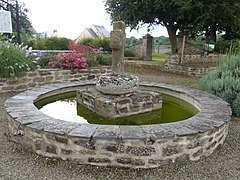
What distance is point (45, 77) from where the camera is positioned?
592 centimetres

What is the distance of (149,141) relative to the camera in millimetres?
2256

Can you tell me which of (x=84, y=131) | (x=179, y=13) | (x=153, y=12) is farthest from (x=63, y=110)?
(x=153, y=12)

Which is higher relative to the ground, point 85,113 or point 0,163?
point 85,113

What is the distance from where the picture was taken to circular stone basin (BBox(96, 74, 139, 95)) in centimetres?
340

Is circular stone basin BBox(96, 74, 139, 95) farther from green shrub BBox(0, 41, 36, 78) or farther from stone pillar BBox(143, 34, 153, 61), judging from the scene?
stone pillar BBox(143, 34, 153, 61)

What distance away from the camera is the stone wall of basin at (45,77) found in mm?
5387

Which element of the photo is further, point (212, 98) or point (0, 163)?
point (212, 98)

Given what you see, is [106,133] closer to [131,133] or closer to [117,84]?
[131,133]

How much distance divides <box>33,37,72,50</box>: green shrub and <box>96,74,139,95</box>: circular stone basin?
39.7ft

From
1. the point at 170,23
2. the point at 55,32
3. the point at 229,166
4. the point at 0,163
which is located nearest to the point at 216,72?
the point at 229,166

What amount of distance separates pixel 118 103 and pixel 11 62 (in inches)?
133

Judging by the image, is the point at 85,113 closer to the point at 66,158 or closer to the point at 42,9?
the point at 66,158

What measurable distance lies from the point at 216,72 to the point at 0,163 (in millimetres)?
4571

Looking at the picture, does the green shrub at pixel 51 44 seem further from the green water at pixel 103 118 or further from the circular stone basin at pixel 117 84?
the circular stone basin at pixel 117 84
